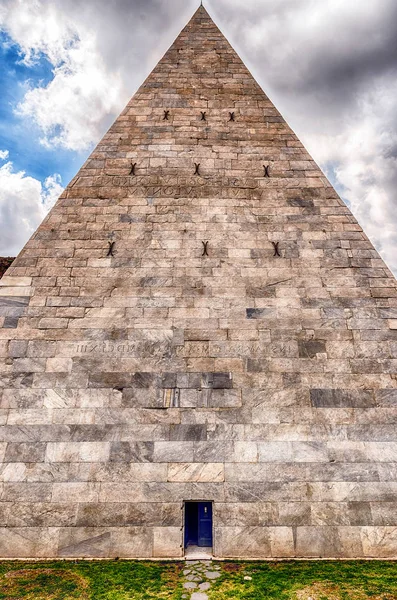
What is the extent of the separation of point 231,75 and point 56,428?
1381 centimetres

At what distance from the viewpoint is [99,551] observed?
8484 millimetres

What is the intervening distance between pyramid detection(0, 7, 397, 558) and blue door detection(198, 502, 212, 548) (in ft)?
0.12

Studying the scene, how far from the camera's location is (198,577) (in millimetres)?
7617

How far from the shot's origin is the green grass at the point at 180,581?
273 inches

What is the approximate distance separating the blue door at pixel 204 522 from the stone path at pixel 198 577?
57 cm

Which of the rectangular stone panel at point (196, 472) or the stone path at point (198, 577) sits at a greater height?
the rectangular stone panel at point (196, 472)

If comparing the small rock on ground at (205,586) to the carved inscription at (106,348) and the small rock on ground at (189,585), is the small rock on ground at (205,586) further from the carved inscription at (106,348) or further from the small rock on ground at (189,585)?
the carved inscription at (106,348)

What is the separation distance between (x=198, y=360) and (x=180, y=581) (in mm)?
4752

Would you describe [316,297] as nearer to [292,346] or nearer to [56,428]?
[292,346]

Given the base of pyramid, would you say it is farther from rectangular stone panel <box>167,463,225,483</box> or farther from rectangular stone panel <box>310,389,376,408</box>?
rectangular stone panel <box>310,389,376,408</box>

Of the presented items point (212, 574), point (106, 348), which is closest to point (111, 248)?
point (106, 348)

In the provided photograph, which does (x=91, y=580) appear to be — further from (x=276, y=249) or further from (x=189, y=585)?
(x=276, y=249)

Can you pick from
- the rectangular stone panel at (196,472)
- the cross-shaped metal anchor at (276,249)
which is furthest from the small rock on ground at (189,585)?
the cross-shaped metal anchor at (276,249)

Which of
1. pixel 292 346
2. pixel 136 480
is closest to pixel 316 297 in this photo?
pixel 292 346
